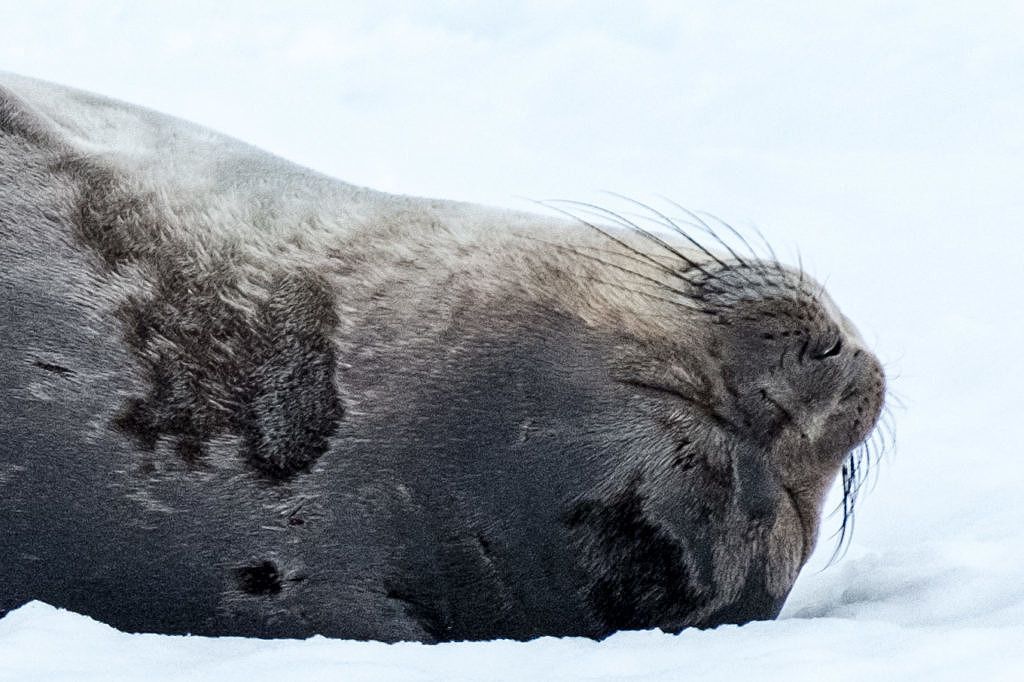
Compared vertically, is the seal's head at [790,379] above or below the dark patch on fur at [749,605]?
above

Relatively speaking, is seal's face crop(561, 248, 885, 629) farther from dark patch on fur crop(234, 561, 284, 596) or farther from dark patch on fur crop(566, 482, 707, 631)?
dark patch on fur crop(234, 561, 284, 596)

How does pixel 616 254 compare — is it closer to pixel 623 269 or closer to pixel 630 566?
pixel 623 269

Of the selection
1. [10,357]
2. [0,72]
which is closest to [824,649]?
[10,357]

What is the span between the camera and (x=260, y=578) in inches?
123

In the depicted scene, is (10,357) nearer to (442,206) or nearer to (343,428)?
(343,428)

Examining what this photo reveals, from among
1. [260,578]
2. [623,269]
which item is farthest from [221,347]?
[623,269]

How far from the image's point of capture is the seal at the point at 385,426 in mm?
3107

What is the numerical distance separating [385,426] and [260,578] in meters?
0.39

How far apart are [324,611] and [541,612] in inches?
17.3

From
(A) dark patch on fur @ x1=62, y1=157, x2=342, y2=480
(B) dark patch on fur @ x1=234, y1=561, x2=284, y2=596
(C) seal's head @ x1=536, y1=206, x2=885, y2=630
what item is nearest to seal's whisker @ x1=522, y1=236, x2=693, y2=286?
(C) seal's head @ x1=536, y1=206, x2=885, y2=630

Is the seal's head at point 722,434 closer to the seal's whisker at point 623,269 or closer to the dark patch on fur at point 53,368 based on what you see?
the seal's whisker at point 623,269

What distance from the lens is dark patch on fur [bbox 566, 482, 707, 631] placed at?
10.5 ft

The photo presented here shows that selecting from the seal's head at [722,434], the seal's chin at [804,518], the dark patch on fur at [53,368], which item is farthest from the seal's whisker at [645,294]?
the dark patch on fur at [53,368]

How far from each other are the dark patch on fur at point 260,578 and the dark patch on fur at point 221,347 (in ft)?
0.59
